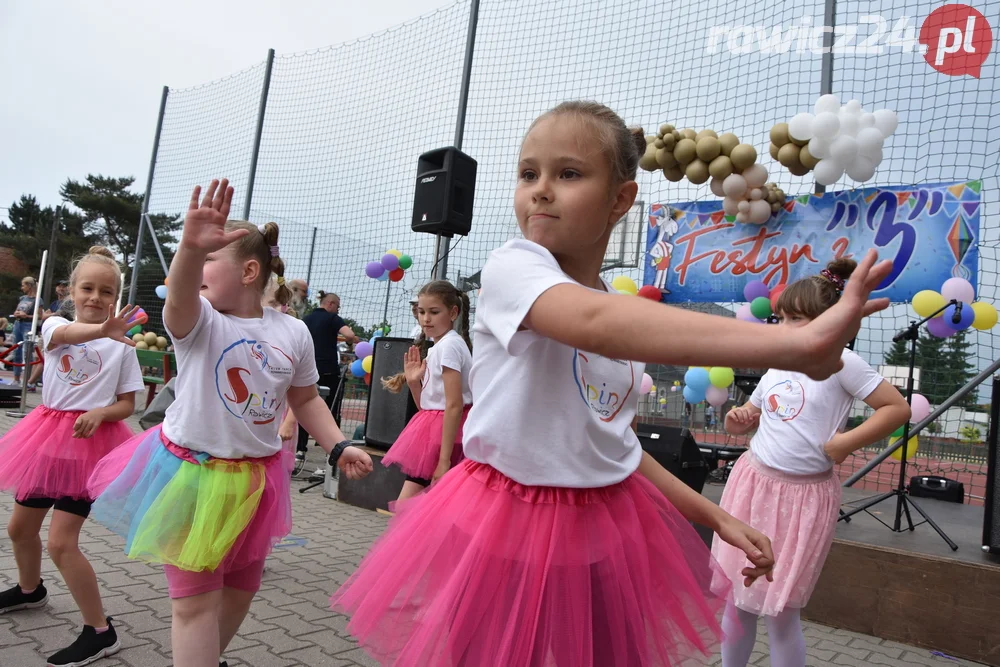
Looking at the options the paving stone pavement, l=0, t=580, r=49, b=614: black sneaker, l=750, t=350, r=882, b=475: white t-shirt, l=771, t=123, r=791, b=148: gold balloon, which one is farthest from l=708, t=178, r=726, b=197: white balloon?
l=0, t=580, r=49, b=614: black sneaker

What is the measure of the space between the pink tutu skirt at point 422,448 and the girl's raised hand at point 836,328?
3887 mm

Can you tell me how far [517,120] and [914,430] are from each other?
4.44 metres

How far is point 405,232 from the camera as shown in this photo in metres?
7.80

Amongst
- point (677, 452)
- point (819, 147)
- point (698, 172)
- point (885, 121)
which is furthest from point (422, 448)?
point (885, 121)

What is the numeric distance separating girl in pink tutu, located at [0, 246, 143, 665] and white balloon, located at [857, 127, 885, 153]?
455cm

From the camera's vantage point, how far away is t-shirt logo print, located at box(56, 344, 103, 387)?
3.19 metres

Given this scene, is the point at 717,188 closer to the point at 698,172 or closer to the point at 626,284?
the point at 698,172

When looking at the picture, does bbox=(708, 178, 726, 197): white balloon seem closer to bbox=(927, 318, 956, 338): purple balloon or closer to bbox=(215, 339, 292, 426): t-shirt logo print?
bbox=(927, 318, 956, 338): purple balloon

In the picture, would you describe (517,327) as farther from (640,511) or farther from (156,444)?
(156,444)

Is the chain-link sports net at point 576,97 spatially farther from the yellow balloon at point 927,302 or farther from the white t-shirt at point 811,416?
the white t-shirt at point 811,416

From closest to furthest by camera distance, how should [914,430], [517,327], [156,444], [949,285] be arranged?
[517,327]
[156,444]
[949,285]
[914,430]

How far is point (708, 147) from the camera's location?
5.31 m

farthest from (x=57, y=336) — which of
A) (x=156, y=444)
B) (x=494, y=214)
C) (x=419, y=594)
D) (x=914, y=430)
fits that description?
(x=914, y=430)

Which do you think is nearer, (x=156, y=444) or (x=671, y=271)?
(x=156, y=444)
